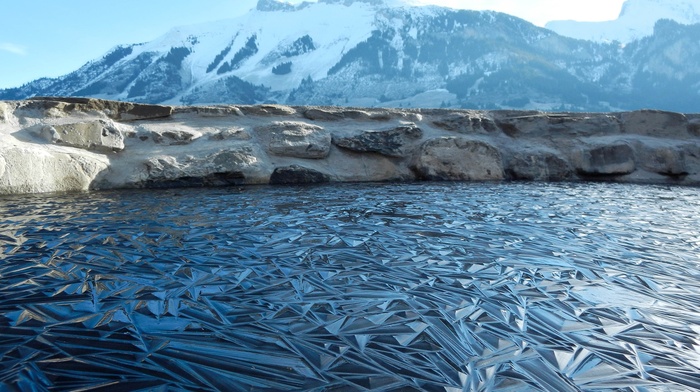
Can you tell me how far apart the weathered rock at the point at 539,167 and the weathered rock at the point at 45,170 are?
27.5 ft

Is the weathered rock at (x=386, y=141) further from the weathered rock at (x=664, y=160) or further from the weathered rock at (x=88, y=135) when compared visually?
the weathered rock at (x=664, y=160)

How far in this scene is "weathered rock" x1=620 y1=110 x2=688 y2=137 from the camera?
34.9 feet

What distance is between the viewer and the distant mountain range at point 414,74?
153 metres

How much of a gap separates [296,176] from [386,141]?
7.04 ft

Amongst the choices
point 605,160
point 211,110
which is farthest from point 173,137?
point 605,160

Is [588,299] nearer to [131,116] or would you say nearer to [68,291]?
[68,291]

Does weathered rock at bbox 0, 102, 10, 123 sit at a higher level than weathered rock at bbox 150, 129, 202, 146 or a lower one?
higher

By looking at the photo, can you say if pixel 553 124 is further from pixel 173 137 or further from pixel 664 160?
pixel 173 137

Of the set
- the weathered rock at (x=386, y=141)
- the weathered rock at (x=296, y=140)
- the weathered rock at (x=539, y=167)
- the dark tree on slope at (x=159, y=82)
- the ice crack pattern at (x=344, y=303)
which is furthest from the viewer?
the dark tree on slope at (x=159, y=82)

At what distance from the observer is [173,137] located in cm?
766

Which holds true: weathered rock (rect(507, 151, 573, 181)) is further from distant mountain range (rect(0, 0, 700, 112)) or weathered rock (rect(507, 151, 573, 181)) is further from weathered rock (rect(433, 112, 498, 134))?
distant mountain range (rect(0, 0, 700, 112))

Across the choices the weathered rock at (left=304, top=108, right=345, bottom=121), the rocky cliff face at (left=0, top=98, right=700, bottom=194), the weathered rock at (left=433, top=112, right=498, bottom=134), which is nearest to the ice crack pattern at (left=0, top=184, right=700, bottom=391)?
the rocky cliff face at (left=0, top=98, right=700, bottom=194)

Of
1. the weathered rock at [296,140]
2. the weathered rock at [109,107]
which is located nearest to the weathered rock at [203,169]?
the weathered rock at [296,140]

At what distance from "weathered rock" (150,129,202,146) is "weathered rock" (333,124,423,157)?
2867mm
